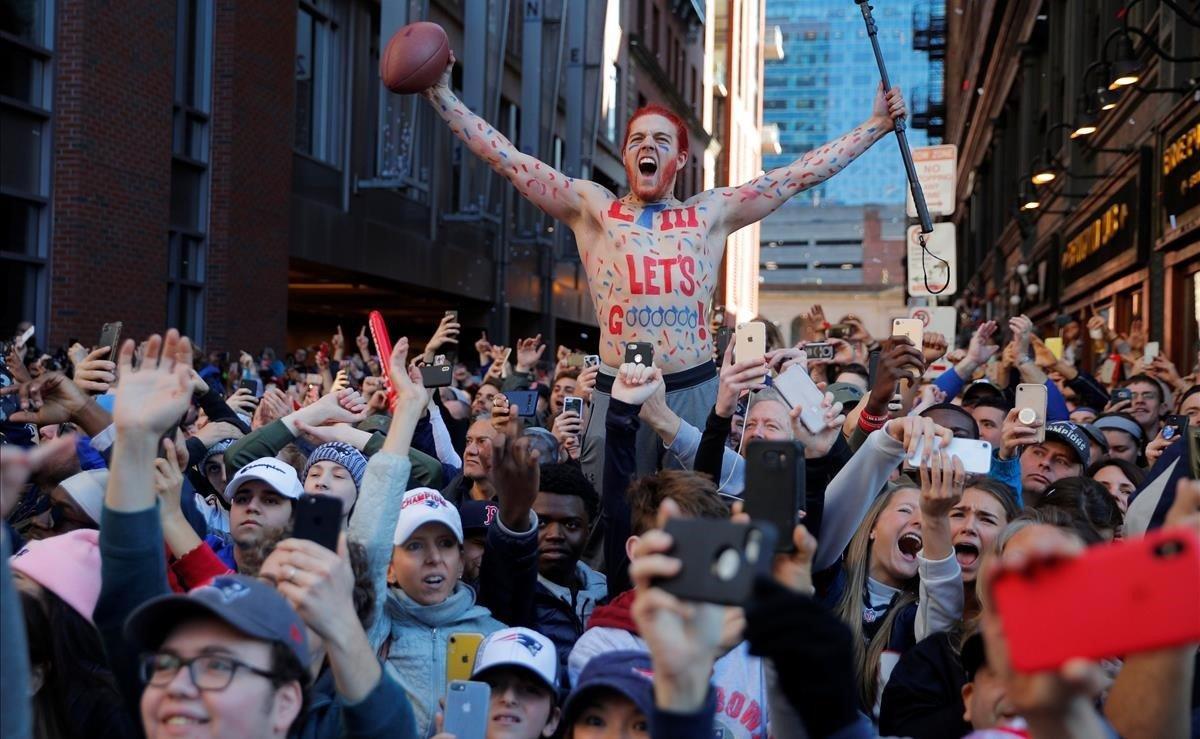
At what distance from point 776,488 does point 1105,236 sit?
64.6 feet

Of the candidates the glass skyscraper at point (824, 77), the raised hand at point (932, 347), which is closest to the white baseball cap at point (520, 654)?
the raised hand at point (932, 347)

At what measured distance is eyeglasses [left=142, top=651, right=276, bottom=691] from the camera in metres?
2.66

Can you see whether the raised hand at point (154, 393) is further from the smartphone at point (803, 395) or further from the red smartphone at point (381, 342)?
the smartphone at point (803, 395)

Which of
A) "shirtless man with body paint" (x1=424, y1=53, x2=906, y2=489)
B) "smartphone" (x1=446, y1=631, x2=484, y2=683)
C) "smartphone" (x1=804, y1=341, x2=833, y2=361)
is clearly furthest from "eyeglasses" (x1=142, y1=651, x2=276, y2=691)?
"smartphone" (x1=804, y1=341, x2=833, y2=361)

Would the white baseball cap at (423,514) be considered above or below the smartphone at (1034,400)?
below

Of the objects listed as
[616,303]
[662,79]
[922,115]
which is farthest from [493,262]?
[922,115]

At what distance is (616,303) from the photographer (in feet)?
20.0

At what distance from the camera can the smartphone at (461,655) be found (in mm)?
3719

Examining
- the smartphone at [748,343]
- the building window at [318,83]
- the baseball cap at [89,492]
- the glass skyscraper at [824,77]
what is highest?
the glass skyscraper at [824,77]

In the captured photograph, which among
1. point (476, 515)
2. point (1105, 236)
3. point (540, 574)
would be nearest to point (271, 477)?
point (476, 515)

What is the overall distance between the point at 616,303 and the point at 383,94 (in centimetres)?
1680

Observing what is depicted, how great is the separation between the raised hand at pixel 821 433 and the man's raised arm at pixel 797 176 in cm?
211

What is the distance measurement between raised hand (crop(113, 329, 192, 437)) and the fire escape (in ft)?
230

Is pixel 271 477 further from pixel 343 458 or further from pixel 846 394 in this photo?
pixel 846 394
